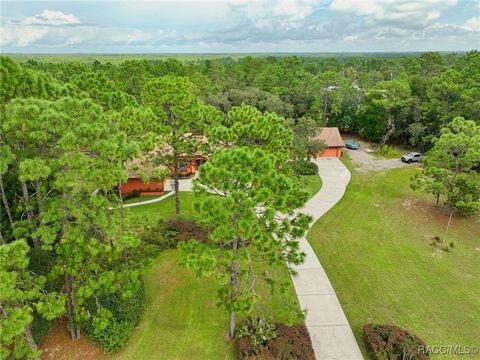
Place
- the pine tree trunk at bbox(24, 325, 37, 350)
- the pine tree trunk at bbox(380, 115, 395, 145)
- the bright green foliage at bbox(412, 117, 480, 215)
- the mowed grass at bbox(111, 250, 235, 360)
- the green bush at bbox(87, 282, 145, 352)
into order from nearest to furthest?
the pine tree trunk at bbox(24, 325, 37, 350) < the green bush at bbox(87, 282, 145, 352) < the mowed grass at bbox(111, 250, 235, 360) < the bright green foliage at bbox(412, 117, 480, 215) < the pine tree trunk at bbox(380, 115, 395, 145)

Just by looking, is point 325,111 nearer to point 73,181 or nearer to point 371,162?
point 371,162

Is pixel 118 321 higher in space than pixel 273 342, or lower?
higher

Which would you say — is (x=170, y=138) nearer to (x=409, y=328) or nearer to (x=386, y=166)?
(x=409, y=328)

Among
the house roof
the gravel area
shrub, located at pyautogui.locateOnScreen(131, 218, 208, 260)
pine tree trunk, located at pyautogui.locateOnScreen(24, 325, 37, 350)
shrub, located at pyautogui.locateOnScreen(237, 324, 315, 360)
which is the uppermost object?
the house roof

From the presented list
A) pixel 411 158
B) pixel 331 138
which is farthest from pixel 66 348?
pixel 411 158

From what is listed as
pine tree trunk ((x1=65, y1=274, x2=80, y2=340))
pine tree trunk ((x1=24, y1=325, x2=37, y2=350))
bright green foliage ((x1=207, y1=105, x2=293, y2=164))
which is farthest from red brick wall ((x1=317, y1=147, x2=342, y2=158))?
pine tree trunk ((x1=24, y1=325, x2=37, y2=350))

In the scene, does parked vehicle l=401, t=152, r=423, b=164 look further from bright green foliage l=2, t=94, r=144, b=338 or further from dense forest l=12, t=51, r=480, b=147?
bright green foliage l=2, t=94, r=144, b=338

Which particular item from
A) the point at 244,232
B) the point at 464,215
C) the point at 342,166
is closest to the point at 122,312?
the point at 244,232
